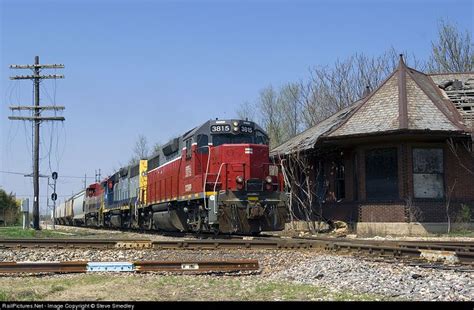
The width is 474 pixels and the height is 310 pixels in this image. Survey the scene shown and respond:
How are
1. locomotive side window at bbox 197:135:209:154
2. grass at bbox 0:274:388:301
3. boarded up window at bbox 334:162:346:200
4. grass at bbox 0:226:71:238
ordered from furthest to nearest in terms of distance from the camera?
boarded up window at bbox 334:162:346:200
grass at bbox 0:226:71:238
locomotive side window at bbox 197:135:209:154
grass at bbox 0:274:388:301

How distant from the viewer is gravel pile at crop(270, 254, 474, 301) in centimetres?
781

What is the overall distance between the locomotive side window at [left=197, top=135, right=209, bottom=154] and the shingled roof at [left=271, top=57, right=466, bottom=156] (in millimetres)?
6172

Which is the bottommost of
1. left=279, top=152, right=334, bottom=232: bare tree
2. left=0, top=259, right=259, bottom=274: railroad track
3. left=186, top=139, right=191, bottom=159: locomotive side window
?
left=0, top=259, right=259, bottom=274: railroad track

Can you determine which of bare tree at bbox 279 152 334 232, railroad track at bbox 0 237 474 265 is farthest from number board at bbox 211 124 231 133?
bare tree at bbox 279 152 334 232

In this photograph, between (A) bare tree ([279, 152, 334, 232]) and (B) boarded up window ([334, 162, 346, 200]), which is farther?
(A) bare tree ([279, 152, 334, 232])

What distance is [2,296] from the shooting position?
24.0 ft

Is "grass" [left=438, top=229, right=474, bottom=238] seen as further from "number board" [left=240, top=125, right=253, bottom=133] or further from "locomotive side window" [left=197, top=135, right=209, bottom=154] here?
"locomotive side window" [left=197, top=135, right=209, bottom=154]

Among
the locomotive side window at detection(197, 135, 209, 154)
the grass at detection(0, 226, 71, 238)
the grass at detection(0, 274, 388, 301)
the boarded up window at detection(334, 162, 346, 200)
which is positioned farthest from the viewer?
the boarded up window at detection(334, 162, 346, 200)

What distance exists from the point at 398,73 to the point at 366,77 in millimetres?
20082

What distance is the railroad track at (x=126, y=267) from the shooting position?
10086 mm

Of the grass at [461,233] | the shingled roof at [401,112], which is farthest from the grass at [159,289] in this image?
the shingled roof at [401,112]

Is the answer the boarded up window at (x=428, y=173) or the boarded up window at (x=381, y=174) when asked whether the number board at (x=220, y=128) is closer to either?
the boarded up window at (x=381, y=174)

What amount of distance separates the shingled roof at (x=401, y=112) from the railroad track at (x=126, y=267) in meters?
13.3
